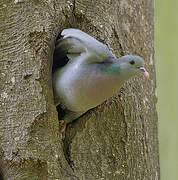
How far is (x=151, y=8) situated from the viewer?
104 inches

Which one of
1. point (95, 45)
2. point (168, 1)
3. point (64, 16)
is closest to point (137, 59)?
point (95, 45)

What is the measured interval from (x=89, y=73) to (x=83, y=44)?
12cm

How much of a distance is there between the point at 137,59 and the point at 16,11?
0.54 metres

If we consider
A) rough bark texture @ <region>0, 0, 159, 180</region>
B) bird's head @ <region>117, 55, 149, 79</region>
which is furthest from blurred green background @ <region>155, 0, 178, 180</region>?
bird's head @ <region>117, 55, 149, 79</region>

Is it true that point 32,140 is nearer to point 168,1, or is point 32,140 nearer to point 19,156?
point 19,156

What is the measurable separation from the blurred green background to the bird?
1550mm

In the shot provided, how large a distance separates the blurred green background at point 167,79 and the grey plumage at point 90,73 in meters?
1.56

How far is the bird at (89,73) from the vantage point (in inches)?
83.0

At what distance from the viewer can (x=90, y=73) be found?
2131 mm

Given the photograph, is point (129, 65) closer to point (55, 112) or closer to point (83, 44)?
point (83, 44)

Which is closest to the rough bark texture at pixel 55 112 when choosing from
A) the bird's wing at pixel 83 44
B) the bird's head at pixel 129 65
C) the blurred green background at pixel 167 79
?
the bird's wing at pixel 83 44

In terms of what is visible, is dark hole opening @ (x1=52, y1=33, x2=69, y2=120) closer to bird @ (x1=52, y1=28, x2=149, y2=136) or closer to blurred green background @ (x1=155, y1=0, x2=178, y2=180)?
bird @ (x1=52, y1=28, x2=149, y2=136)

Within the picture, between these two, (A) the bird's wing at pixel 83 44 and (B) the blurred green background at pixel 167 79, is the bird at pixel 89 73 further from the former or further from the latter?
(B) the blurred green background at pixel 167 79

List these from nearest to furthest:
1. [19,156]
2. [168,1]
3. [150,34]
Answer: [19,156]
[150,34]
[168,1]
